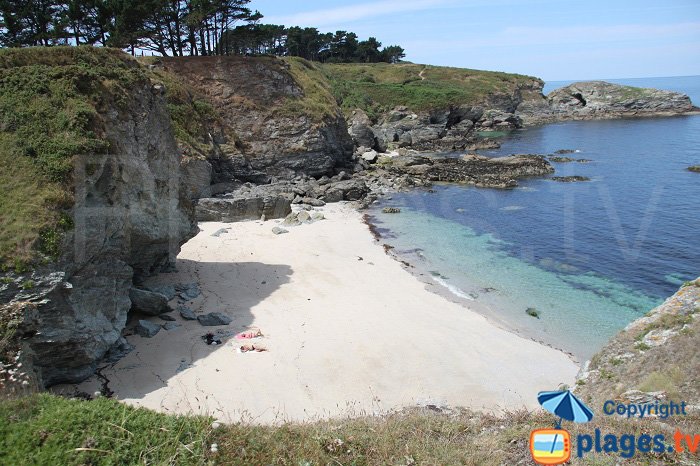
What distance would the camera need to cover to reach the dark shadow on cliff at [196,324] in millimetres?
15312

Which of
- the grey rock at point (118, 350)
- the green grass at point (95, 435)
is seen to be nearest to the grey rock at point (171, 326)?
the grey rock at point (118, 350)

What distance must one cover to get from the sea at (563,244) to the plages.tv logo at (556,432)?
42.0ft

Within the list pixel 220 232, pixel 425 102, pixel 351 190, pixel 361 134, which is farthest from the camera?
pixel 425 102

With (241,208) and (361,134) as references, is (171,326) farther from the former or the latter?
(361,134)

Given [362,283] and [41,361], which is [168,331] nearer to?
[41,361]

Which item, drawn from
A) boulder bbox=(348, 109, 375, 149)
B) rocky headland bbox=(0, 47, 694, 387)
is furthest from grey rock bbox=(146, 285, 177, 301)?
boulder bbox=(348, 109, 375, 149)

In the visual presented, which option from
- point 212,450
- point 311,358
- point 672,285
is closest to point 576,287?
point 672,285

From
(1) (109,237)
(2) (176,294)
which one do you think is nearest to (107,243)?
(1) (109,237)

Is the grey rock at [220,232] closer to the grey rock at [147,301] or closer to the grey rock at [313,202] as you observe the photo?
the grey rock at [313,202]

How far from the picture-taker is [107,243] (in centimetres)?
1645

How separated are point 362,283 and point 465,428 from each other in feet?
50.4

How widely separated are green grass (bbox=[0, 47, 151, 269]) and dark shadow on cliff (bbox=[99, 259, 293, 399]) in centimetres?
476

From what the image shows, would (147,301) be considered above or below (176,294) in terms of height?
above

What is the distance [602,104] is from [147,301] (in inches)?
4938
